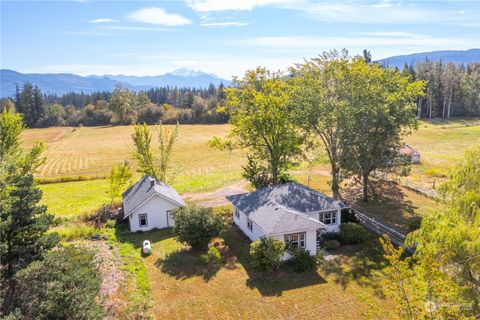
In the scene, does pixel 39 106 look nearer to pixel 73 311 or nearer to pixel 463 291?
pixel 73 311

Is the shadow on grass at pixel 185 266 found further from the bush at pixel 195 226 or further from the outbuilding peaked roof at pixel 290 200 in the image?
the outbuilding peaked roof at pixel 290 200

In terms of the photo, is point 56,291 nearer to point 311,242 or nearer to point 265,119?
point 311,242

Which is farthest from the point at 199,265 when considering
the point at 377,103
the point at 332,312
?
the point at 377,103

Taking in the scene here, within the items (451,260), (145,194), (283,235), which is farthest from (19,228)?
(451,260)

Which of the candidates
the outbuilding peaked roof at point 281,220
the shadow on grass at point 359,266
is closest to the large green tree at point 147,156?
the outbuilding peaked roof at point 281,220

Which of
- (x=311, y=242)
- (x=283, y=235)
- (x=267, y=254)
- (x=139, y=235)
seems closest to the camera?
(x=267, y=254)

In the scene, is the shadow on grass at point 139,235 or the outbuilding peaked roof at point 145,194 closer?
the shadow on grass at point 139,235
